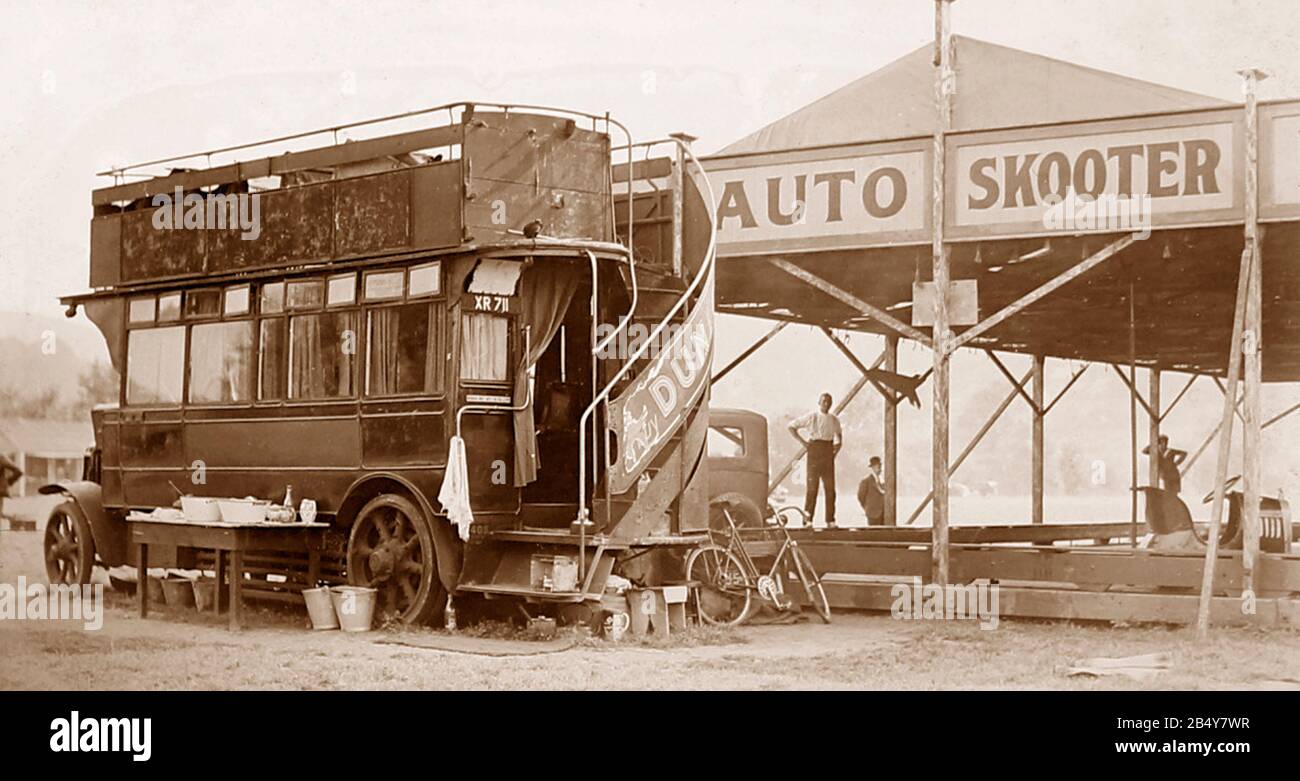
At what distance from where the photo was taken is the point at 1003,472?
70438 millimetres

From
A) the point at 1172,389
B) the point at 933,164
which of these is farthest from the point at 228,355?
the point at 1172,389

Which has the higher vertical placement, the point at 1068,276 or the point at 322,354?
the point at 1068,276

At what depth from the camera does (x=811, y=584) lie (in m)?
14.7

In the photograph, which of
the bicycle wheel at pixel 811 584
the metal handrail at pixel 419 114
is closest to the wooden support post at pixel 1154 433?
the bicycle wheel at pixel 811 584

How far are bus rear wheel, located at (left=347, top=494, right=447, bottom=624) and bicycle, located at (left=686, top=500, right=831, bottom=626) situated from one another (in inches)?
87.8

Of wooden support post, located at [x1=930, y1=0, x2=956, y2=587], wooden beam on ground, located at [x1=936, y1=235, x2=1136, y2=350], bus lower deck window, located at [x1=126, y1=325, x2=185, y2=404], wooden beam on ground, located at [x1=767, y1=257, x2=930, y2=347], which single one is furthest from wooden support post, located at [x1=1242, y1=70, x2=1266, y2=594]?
bus lower deck window, located at [x1=126, y1=325, x2=185, y2=404]

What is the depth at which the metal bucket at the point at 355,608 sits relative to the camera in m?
13.2

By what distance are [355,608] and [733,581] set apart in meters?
3.34

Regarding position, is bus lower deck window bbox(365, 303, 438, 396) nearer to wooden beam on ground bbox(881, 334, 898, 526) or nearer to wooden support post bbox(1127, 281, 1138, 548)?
wooden support post bbox(1127, 281, 1138, 548)

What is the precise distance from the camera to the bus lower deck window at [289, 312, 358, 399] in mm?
13938

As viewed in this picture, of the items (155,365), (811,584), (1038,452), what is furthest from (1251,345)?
(1038,452)

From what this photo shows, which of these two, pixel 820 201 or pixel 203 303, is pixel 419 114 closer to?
pixel 203 303
